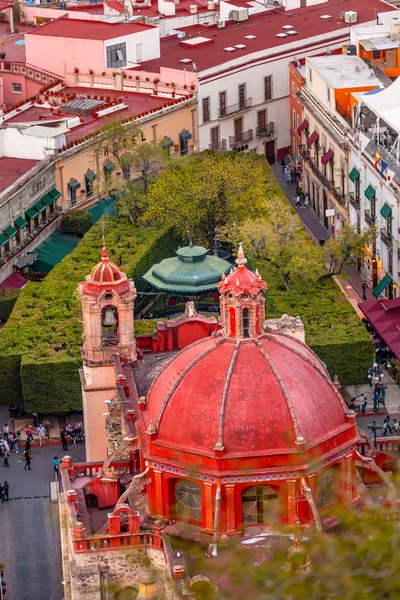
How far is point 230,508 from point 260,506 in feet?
4.12

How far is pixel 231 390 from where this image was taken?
3214 inches

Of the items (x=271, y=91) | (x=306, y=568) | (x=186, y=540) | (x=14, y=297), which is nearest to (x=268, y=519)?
(x=186, y=540)

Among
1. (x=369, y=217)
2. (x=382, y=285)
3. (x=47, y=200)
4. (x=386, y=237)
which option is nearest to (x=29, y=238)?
(x=47, y=200)

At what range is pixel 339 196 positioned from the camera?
14850cm

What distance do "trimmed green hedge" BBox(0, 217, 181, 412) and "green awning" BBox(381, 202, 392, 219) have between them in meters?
15.6

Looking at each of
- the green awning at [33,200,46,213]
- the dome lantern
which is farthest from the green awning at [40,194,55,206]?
the dome lantern

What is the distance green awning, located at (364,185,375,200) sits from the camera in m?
137

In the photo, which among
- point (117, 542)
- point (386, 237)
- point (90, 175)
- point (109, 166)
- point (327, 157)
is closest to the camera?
point (117, 542)

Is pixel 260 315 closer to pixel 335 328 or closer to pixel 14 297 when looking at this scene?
pixel 335 328

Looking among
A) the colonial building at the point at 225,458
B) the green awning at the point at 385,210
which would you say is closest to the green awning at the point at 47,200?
the green awning at the point at 385,210

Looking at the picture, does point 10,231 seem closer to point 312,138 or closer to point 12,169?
point 12,169

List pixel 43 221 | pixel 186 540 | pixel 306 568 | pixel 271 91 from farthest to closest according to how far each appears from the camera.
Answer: pixel 271 91 → pixel 43 221 → pixel 186 540 → pixel 306 568

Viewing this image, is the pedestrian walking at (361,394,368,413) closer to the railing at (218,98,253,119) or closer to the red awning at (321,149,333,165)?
the red awning at (321,149,333,165)

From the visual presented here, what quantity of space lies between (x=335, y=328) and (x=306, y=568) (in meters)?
56.4
